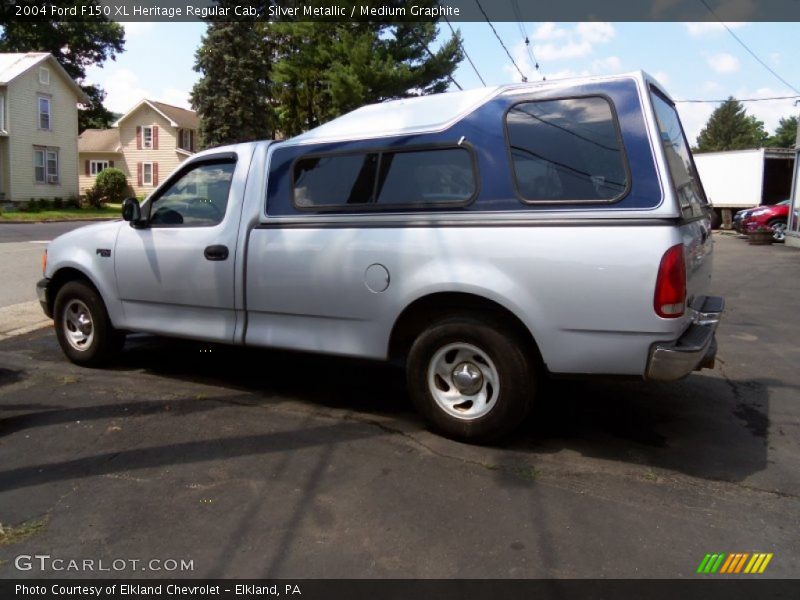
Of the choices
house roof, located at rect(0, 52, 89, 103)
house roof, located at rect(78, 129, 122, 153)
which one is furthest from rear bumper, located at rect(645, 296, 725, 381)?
house roof, located at rect(78, 129, 122, 153)

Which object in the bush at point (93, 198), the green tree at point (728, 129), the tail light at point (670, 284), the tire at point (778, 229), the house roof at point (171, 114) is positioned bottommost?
the tail light at point (670, 284)

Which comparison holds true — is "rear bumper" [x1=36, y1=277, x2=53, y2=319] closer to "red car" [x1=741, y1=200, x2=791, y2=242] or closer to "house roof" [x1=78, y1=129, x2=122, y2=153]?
"red car" [x1=741, y1=200, x2=791, y2=242]

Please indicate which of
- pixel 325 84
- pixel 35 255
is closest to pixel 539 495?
pixel 35 255

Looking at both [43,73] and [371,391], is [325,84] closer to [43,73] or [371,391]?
[43,73]

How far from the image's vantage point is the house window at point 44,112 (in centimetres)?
3384

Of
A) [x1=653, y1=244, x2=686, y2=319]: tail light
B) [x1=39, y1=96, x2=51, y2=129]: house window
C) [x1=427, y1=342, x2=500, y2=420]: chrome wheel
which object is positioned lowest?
[x1=427, y1=342, x2=500, y2=420]: chrome wheel

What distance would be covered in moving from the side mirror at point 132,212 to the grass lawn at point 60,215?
2076 centimetres

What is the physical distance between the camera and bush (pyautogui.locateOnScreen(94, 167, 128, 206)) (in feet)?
124

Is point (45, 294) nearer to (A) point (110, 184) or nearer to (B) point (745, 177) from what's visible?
(B) point (745, 177)

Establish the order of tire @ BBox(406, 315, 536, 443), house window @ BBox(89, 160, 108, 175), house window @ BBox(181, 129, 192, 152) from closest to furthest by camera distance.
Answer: tire @ BBox(406, 315, 536, 443) → house window @ BBox(181, 129, 192, 152) → house window @ BBox(89, 160, 108, 175)

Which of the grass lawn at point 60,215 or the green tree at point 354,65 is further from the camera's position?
the grass lawn at point 60,215

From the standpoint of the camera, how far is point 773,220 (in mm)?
22609

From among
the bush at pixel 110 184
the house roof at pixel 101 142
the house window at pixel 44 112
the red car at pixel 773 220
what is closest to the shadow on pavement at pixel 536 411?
the red car at pixel 773 220
